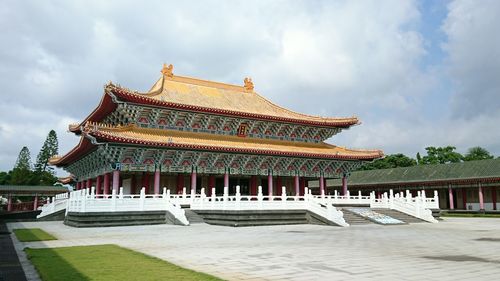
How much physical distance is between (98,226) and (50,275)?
16.6 m

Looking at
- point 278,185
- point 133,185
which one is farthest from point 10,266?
point 278,185

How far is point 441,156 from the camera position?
81312 millimetres

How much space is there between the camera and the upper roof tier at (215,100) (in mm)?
32781

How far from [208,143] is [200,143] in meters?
0.92

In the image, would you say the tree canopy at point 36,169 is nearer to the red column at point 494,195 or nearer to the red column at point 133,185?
the red column at point 133,185

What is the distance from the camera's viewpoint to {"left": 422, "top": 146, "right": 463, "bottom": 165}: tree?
264 feet

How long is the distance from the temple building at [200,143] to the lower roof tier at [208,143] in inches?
2.6

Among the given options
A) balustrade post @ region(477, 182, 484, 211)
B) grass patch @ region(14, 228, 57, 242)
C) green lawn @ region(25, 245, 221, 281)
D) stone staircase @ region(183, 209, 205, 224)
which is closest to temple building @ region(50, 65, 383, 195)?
stone staircase @ region(183, 209, 205, 224)

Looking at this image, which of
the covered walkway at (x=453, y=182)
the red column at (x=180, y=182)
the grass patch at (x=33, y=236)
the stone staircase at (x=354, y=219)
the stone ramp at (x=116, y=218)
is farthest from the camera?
the covered walkway at (x=453, y=182)

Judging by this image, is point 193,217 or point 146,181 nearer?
point 193,217

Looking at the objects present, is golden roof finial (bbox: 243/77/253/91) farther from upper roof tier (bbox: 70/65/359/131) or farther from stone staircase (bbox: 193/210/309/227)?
stone staircase (bbox: 193/210/309/227)

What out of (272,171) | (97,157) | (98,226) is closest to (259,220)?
(98,226)

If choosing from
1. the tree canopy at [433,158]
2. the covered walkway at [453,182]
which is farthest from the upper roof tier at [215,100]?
the tree canopy at [433,158]

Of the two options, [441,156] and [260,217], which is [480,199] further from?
[441,156]
